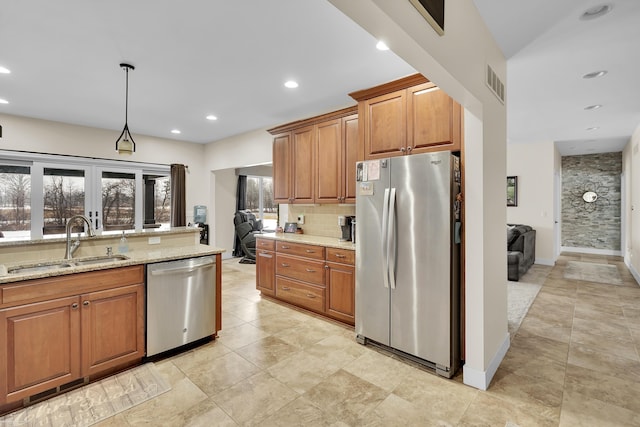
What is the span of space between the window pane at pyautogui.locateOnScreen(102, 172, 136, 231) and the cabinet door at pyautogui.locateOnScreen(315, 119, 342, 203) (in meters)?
4.35

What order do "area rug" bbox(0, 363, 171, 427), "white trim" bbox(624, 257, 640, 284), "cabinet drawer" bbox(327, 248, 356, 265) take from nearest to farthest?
"area rug" bbox(0, 363, 171, 427), "cabinet drawer" bbox(327, 248, 356, 265), "white trim" bbox(624, 257, 640, 284)

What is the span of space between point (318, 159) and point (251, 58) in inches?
59.1

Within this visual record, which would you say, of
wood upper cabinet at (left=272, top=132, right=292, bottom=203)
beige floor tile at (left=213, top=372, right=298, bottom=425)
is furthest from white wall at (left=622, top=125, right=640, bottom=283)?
beige floor tile at (left=213, top=372, right=298, bottom=425)

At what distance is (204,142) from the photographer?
701cm

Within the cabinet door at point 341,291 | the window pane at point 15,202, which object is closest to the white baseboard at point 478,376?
the cabinet door at point 341,291

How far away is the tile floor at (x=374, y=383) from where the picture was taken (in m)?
1.98

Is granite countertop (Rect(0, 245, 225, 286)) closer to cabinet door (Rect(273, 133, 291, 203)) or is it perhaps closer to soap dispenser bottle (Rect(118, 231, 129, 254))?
soap dispenser bottle (Rect(118, 231, 129, 254))

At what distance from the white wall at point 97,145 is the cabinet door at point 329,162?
4043 mm

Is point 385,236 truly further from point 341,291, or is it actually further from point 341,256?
point 341,291

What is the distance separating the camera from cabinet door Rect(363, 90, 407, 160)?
291 centimetres

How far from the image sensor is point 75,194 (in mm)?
5469

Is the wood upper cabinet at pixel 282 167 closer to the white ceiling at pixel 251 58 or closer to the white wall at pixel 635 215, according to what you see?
the white ceiling at pixel 251 58

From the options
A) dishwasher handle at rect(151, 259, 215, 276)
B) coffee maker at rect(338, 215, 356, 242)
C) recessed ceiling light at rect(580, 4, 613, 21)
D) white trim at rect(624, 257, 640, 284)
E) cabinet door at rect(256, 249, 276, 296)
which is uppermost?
recessed ceiling light at rect(580, 4, 613, 21)

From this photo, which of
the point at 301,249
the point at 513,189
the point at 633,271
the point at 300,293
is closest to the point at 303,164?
the point at 301,249
